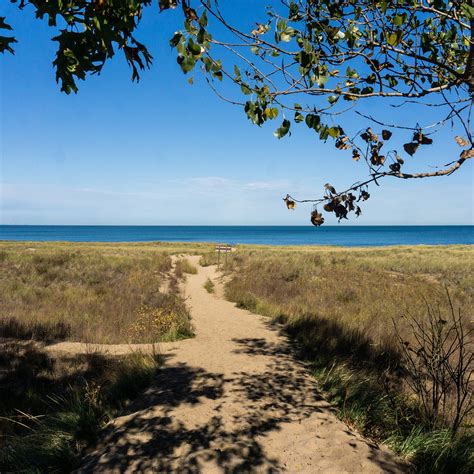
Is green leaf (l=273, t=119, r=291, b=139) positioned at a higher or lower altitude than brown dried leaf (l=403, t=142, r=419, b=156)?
higher

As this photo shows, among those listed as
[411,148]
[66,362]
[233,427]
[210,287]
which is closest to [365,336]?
[233,427]

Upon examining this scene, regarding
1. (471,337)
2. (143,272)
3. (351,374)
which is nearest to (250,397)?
(351,374)

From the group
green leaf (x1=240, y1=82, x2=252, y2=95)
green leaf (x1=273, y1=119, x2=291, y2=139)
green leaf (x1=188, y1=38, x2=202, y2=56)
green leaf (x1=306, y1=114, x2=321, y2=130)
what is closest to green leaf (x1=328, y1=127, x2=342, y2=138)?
green leaf (x1=306, y1=114, x2=321, y2=130)

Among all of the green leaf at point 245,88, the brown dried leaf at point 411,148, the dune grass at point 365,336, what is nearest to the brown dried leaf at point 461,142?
the brown dried leaf at point 411,148

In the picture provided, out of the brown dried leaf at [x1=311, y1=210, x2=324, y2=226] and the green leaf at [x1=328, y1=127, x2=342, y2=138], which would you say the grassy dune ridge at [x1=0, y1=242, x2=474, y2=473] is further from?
the green leaf at [x1=328, y1=127, x2=342, y2=138]

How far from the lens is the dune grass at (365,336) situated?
4680 millimetres

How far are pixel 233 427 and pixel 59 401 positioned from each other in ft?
11.1

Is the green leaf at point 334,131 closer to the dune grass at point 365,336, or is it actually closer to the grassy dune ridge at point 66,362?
the dune grass at point 365,336

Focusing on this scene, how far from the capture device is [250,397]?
20.6 ft

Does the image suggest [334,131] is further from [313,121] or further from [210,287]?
[210,287]

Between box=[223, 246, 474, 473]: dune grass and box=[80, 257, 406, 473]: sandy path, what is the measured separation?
40cm

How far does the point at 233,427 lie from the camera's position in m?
5.29

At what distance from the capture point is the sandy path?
14.6ft

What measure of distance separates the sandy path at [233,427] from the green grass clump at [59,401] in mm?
316
